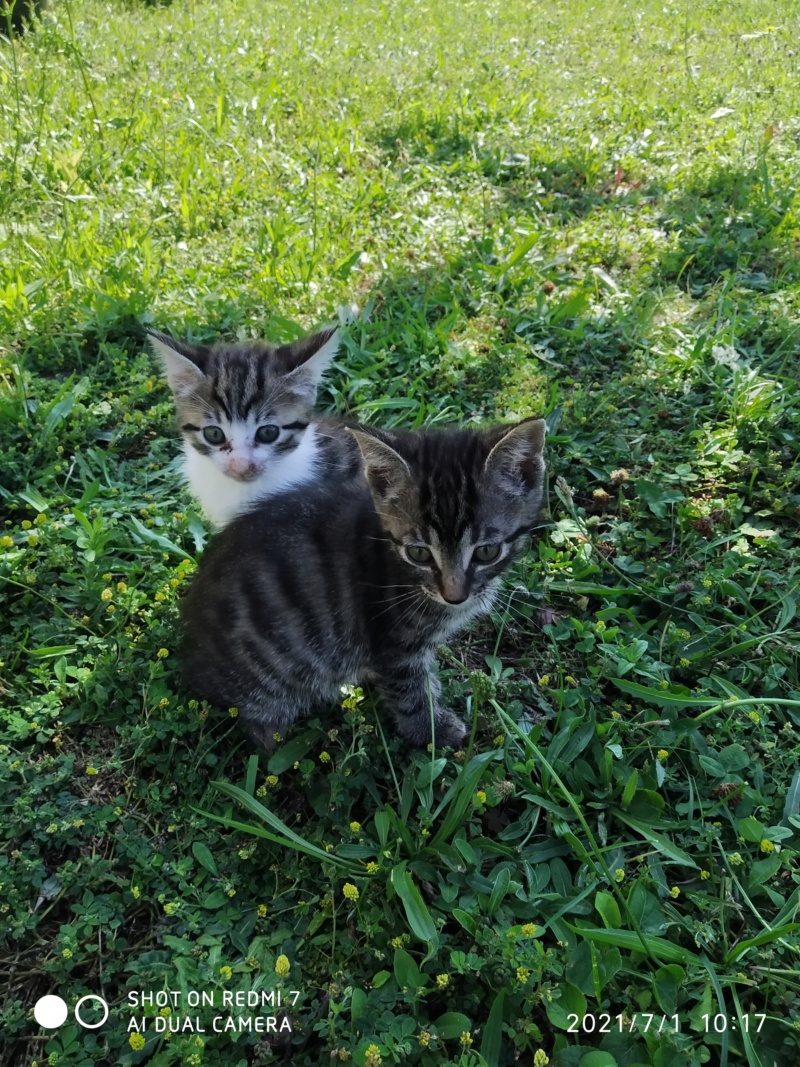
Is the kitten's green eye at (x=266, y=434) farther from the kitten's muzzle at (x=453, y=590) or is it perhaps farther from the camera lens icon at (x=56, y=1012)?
the camera lens icon at (x=56, y=1012)

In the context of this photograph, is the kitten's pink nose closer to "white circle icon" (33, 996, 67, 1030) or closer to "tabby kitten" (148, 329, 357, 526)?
"tabby kitten" (148, 329, 357, 526)

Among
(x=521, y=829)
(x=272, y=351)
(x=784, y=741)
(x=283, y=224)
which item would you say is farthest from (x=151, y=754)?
(x=283, y=224)

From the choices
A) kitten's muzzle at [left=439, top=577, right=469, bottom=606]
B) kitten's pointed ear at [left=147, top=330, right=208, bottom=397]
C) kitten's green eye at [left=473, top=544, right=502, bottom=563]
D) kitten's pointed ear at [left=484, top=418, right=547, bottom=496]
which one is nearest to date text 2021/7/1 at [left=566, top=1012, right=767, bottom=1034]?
kitten's muzzle at [left=439, top=577, right=469, bottom=606]

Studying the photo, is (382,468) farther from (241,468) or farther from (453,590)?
(241,468)

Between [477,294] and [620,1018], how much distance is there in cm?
341

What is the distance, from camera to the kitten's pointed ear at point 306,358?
279 cm

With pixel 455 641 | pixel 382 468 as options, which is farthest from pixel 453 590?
pixel 455 641

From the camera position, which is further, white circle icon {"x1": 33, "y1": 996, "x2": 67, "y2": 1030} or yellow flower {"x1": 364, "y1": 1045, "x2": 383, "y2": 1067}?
white circle icon {"x1": 33, "y1": 996, "x2": 67, "y2": 1030}

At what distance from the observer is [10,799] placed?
2.10 metres

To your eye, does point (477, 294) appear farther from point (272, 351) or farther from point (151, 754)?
point (151, 754)

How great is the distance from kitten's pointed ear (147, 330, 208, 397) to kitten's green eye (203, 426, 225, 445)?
0.18m

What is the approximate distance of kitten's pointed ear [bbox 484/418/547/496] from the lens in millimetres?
2051

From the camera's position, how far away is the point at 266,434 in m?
2.87

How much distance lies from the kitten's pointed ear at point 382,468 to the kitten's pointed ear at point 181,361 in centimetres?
96
